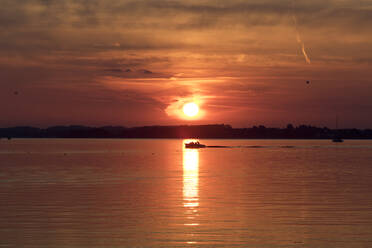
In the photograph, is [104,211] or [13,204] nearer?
[104,211]

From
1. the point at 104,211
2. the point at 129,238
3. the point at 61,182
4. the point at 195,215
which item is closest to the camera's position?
the point at 129,238

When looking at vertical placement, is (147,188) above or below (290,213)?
above

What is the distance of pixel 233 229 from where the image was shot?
101ft

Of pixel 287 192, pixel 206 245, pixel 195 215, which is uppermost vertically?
pixel 287 192

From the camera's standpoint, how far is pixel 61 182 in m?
61.8

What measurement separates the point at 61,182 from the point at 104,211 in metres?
24.8

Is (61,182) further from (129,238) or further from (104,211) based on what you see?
(129,238)

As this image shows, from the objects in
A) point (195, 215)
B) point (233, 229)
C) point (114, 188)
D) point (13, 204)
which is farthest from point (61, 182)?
point (233, 229)

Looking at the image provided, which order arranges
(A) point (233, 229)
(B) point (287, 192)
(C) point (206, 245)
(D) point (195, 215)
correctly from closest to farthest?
(C) point (206, 245) < (A) point (233, 229) < (D) point (195, 215) < (B) point (287, 192)

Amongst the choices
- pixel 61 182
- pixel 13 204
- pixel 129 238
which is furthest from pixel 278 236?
pixel 61 182

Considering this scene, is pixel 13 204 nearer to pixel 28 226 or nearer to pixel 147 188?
pixel 28 226

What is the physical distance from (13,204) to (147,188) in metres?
16.6

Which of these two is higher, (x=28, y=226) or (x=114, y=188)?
(x=114, y=188)

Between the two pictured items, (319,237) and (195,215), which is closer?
(319,237)
